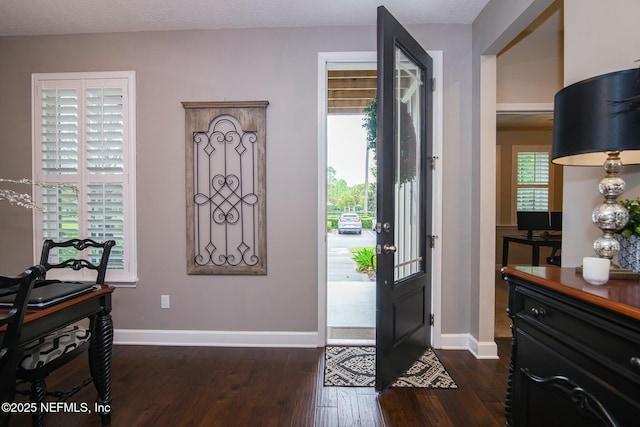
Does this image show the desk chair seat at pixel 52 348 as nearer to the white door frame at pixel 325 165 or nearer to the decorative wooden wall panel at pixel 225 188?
the decorative wooden wall panel at pixel 225 188

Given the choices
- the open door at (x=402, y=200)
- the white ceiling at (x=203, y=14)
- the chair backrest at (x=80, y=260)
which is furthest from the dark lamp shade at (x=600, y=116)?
the chair backrest at (x=80, y=260)

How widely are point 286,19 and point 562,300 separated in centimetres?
269

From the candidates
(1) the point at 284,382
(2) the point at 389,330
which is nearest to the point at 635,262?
(2) the point at 389,330

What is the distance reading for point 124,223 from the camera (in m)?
2.65

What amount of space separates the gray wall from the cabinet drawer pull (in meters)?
1.49

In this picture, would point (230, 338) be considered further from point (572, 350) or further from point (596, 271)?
point (596, 271)

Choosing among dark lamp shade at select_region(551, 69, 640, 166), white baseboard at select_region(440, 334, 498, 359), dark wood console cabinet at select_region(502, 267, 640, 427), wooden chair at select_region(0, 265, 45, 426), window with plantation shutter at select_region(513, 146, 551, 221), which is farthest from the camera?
window with plantation shutter at select_region(513, 146, 551, 221)

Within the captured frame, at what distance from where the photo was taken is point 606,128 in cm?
98

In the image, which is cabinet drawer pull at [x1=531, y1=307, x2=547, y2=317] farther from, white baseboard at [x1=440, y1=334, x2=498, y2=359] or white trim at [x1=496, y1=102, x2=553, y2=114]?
white trim at [x1=496, y1=102, x2=553, y2=114]

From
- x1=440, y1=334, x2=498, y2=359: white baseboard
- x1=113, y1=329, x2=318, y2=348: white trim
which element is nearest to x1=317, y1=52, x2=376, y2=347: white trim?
x1=113, y1=329, x2=318, y2=348: white trim

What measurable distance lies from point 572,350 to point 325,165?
6.56ft

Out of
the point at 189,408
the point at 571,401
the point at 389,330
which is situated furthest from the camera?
the point at 389,330

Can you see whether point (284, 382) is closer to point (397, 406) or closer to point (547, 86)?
point (397, 406)

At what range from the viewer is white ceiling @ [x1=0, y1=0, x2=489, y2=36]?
7.46 ft
